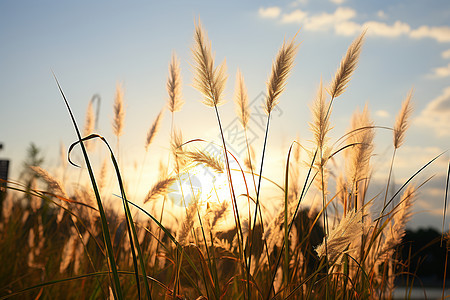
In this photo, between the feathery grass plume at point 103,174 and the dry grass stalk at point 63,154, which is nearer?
the feathery grass plume at point 103,174

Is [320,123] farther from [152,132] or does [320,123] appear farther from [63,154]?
[63,154]

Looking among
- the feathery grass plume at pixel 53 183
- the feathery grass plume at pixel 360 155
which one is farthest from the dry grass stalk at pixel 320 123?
the feathery grass plume at pixel 53 183

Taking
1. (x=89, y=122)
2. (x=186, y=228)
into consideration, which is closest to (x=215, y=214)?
(x=186, y=228)

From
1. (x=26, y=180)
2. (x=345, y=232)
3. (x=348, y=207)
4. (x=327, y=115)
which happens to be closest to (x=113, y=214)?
(x=348, y=207)

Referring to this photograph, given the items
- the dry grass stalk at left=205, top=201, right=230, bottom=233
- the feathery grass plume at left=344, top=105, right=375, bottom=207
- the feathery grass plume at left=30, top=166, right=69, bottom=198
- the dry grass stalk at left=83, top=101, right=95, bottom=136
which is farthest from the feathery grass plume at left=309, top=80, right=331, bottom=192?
the dry grass stalk at left=83, top=101, right=95, bottom=136

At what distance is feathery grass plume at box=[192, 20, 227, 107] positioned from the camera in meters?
1.44

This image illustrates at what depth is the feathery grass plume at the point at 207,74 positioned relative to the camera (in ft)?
4.73

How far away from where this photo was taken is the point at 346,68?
155cm

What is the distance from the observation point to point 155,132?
7.38 ft

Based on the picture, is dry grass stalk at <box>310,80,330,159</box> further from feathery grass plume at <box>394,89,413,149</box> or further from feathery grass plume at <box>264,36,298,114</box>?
feathery grass plume at <box>394,89,413,149</box>

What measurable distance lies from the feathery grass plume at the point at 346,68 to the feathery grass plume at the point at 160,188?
27.4 inches

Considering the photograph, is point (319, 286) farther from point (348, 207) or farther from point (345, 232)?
→ point (345, 232)

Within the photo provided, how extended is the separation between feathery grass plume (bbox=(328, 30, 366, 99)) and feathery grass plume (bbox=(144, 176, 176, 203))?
70cm

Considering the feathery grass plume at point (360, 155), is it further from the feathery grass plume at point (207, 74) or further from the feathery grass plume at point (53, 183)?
the feathery grass plume at point (53, 183)
